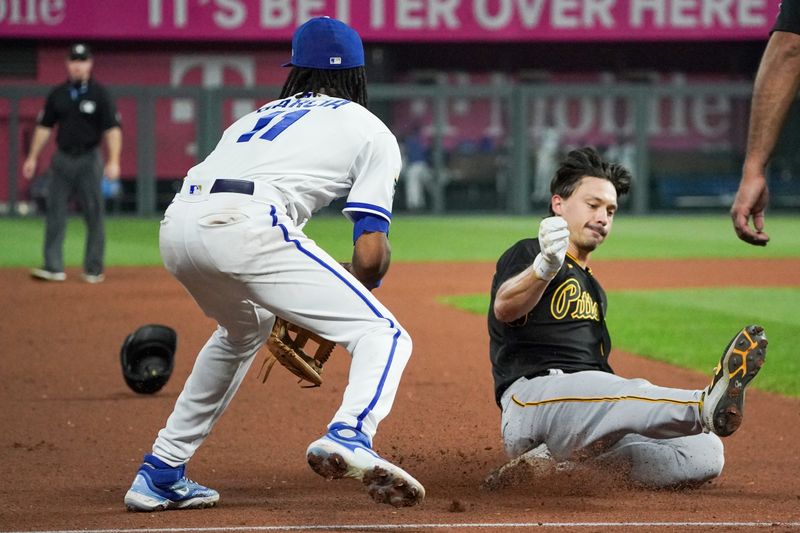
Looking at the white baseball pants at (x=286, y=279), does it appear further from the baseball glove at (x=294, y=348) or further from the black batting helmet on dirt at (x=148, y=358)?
the black batting helmet on dirt at (x=148, y=358)

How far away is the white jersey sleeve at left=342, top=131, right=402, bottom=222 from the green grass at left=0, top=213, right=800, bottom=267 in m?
12.6

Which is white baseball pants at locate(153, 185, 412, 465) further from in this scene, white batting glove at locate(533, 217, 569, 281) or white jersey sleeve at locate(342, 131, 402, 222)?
white batting glove at locate(533, 217, 569, 281)

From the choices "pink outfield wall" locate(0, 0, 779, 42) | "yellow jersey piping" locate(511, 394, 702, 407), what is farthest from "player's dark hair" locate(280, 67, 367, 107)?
"pink outfield wall" locate(0, 0, 779, 42)

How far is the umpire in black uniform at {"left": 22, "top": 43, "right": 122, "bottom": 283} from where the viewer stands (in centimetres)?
1398

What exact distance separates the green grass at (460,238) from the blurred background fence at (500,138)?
2.25 feet

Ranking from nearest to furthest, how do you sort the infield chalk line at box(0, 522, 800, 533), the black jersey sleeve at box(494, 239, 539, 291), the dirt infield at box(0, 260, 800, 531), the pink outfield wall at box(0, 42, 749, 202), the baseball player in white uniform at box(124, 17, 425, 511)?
the baseball player in white uniform at box(124, 17, 425, 511)
the infield chalk line at box(0, 522, 800, 533)
the dirt infield at box(0, 260, 800, 531)
the black jersey sleeve at box(494, 239, 539, 291)
the pink outfield wall at box(0, 42, 749, 202)

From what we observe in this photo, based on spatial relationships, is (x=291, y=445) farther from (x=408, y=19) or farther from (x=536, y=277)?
(x=408, y=19)

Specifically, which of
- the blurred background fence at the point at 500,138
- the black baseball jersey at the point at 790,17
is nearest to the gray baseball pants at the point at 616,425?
the black baseball jersey at the point at 790,17

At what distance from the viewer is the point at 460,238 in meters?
22.5

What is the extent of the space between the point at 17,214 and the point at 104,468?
22573 millimetres

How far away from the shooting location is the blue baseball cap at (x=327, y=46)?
4793 millimetres

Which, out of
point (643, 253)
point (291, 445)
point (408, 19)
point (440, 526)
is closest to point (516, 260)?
point (440, 526)

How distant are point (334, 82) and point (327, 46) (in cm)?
14

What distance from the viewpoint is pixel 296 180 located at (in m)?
4.60
